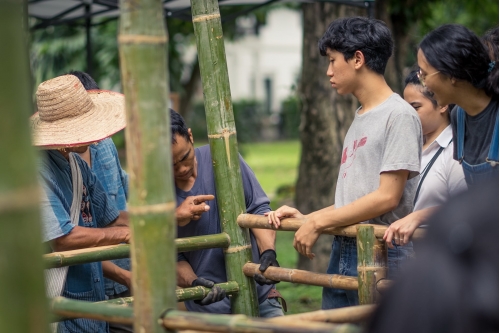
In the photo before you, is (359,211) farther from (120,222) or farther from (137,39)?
(120,222)

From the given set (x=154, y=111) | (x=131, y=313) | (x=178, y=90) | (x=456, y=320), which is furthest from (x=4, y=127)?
(x=178, y=90)

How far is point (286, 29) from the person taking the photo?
34.4 m

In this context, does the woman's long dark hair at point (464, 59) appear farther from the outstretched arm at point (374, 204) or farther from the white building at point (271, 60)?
the white building at point (271, 60)

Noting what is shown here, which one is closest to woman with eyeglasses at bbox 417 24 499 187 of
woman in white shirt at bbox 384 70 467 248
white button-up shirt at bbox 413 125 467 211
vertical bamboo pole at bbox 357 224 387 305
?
woman in white shirt at bbox 384 70 467 248

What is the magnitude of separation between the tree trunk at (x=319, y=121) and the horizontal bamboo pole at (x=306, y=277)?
3.24 m

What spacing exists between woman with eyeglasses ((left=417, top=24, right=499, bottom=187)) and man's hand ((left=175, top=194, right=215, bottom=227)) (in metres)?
0.99

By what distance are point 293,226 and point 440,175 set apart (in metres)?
0.67

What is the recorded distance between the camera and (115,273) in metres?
3.35

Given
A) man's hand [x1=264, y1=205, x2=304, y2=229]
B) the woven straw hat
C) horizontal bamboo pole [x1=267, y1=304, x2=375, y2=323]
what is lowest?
horizontal bamboo pole [x1=267, y1=304, x2=375, y2=323]

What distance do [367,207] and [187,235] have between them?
3.24ft

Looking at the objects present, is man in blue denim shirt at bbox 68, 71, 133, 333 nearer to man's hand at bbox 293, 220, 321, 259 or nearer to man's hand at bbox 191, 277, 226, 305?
man's hand at bbox 191, 277, 226, 305

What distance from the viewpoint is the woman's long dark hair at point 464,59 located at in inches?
98.0

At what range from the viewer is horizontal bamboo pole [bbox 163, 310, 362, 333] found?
1.65m

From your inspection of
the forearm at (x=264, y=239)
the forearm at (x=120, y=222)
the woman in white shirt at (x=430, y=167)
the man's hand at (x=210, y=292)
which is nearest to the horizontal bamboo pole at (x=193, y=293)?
the man's hand at (x=210, y=292)
